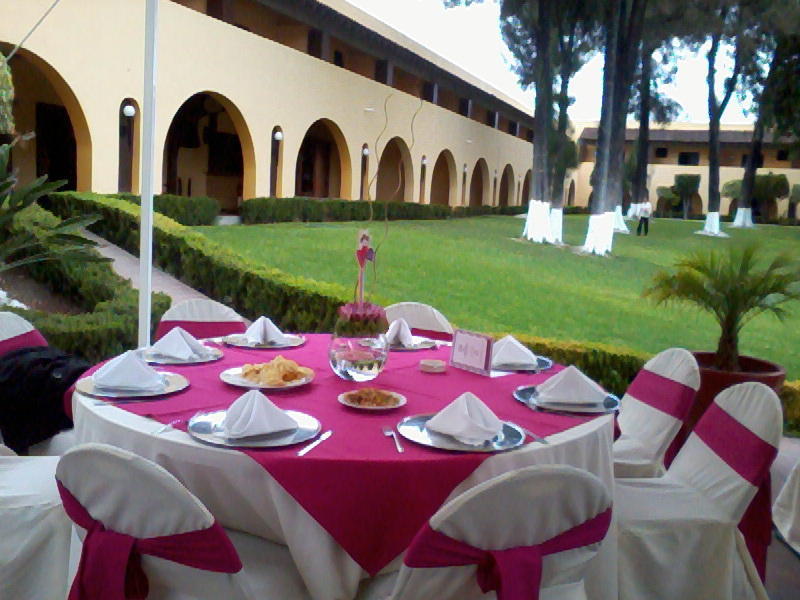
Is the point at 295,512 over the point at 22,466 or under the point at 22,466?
over

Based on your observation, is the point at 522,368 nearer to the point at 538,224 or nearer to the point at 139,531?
the point at 139,531

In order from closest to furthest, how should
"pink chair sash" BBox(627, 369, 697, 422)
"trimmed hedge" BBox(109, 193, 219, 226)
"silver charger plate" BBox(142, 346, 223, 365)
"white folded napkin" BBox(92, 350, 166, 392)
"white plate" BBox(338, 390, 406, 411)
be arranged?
1. "white plate" BBox(338, 390, 406, 411)
2. "white folded napkin" BBox(92, 350, 166, 392)
3. "silver charger plate" BBox(142, 346, 223, 365)
4. "pink chair sash" BBox(627, 369, 697, 422)
5. "trimmed hedge" BBox(109, 193, 219, 226)

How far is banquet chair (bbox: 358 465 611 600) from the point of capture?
1465 millimetres

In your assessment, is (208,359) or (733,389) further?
(208,359)

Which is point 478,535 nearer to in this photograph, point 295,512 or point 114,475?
point 295,512

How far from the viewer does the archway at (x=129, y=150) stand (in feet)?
30.7

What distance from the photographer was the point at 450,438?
1.90m

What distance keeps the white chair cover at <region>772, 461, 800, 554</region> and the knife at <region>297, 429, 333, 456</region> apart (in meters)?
1.61

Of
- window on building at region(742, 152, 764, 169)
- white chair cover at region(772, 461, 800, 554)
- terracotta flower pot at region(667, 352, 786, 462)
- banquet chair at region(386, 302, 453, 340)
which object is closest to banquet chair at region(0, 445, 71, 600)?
banquet chair at region(386, 302, 453, 340)

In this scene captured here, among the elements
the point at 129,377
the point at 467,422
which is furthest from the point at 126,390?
the point at 467,422

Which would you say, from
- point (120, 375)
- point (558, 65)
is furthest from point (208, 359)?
point (558, 65)

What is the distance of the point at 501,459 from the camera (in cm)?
184

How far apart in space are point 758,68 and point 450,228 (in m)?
3.24

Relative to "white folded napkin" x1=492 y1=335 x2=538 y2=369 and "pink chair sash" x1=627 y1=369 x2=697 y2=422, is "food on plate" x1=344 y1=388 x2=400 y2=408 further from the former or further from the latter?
"pink chair sash" x1=627 y1=369 x2=697 y2=422
